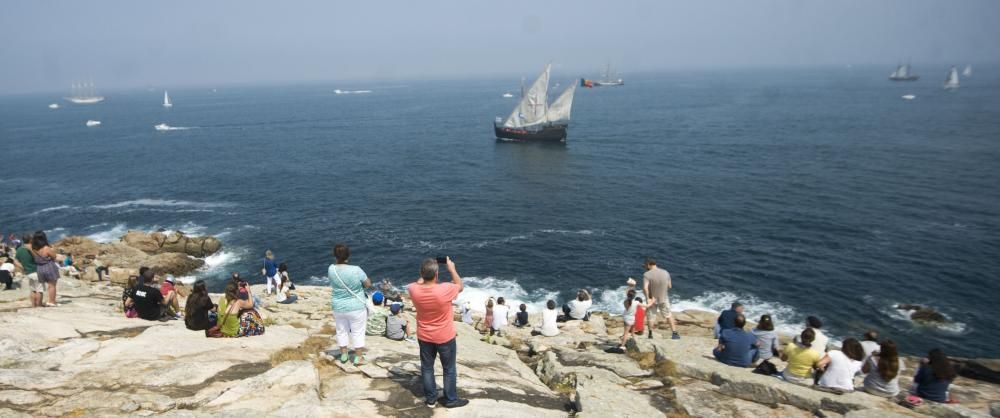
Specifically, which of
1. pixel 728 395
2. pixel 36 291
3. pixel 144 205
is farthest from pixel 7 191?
pixel 728 395

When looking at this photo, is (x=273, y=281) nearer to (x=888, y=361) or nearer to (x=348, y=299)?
(x=348, y=299)

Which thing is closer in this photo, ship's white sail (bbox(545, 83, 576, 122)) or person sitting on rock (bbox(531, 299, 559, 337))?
person sitting on rock (bbox(531, 299, 559, 337))

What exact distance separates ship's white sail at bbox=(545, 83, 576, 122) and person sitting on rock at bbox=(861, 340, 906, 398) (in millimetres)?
88036

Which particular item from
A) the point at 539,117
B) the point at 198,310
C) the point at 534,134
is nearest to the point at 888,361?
the point at 198,310

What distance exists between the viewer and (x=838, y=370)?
10977 mm

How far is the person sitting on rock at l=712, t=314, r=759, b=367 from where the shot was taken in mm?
12383

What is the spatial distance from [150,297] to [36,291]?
3.39 metres

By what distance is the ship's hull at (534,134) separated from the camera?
307 ft

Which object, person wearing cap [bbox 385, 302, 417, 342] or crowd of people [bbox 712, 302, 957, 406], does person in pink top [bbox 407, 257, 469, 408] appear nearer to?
person wearing cap [bbox 385, 302, 417, 342]

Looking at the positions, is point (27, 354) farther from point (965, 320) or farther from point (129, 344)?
point (965, 320)

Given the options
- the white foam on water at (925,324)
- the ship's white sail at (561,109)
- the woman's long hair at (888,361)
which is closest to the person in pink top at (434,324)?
the woman's long hair at (888,361)

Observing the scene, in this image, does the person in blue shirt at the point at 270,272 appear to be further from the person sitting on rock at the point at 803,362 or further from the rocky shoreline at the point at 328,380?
the person sitting on rock at the point at 803,362

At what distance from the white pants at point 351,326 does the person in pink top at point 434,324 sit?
1982mm

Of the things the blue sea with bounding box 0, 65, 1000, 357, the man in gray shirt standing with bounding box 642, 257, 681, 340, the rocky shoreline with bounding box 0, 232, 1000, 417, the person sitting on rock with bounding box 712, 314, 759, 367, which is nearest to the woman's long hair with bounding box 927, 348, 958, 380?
the rocky shoreline with bounding box 0, 232, 1000, 417
